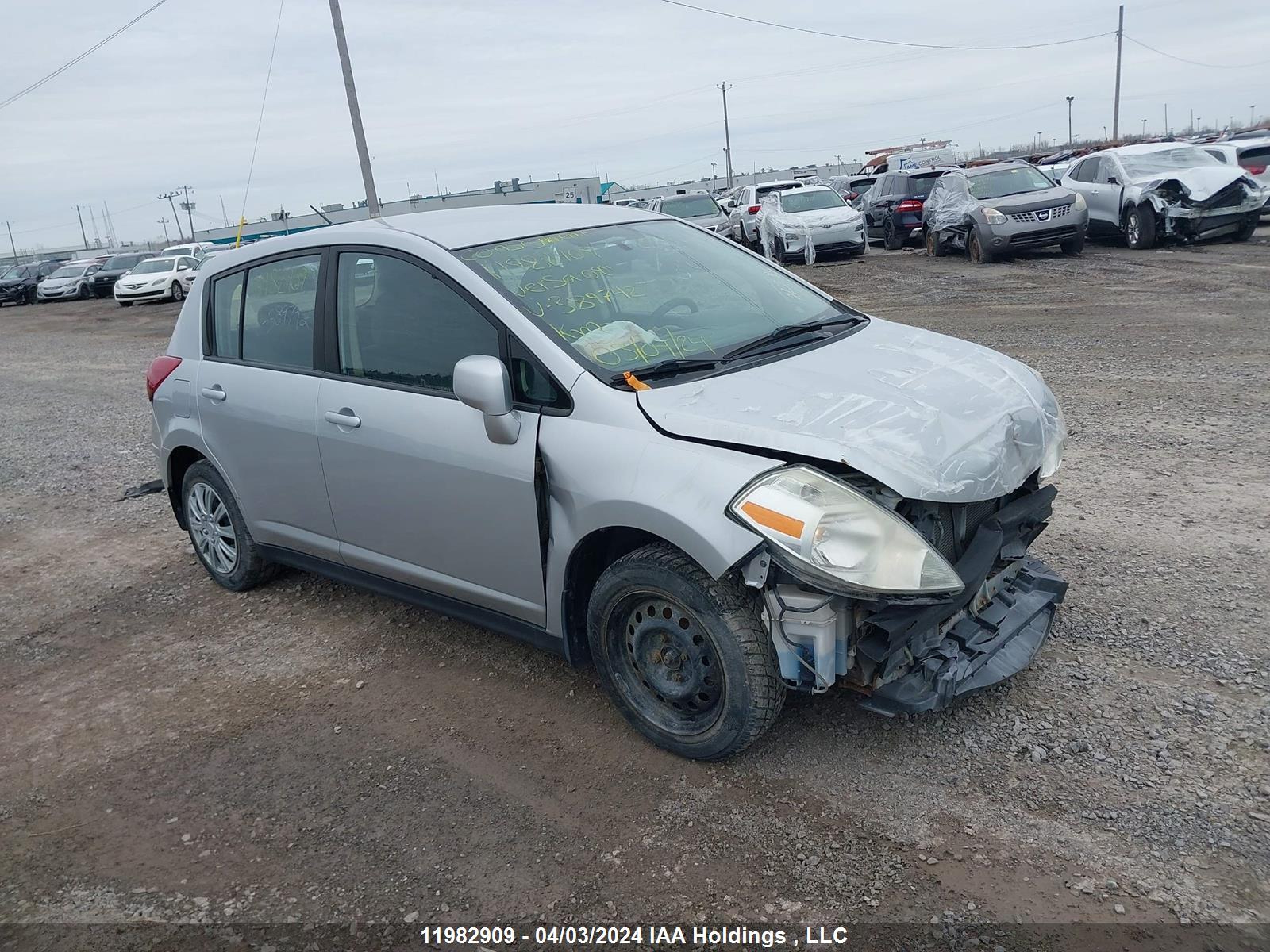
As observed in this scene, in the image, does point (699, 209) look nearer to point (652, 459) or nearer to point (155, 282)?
point (155, 282)

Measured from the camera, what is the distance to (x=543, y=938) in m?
2.73

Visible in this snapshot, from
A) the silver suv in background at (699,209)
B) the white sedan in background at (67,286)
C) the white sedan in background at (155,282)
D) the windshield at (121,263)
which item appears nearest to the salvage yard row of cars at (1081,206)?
→ the silver suv in background at (699,209)

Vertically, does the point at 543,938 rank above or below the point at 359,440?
below

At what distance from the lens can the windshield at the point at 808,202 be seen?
21.1 meters

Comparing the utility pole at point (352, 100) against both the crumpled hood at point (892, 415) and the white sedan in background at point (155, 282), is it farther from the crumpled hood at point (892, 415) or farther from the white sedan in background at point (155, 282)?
the crumpled hood at point (892, 415)

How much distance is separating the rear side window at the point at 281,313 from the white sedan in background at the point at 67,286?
1336 inches

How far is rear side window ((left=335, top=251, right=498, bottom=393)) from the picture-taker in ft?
12.6

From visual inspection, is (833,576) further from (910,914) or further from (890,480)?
(910,914)

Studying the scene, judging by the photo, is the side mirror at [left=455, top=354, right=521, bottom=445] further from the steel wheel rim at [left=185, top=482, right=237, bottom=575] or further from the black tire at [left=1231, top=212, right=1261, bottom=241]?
the black tire at [left=1231, top=212, right=1261, bottom=241]

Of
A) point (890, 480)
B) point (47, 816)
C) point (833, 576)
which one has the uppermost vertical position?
point (890, 480)

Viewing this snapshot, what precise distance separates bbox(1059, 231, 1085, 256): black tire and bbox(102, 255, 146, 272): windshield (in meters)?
29.2

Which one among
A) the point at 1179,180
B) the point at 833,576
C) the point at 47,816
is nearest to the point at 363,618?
the point at 47,816

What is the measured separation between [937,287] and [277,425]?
12.9 metres

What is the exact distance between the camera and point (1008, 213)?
16922 mm
